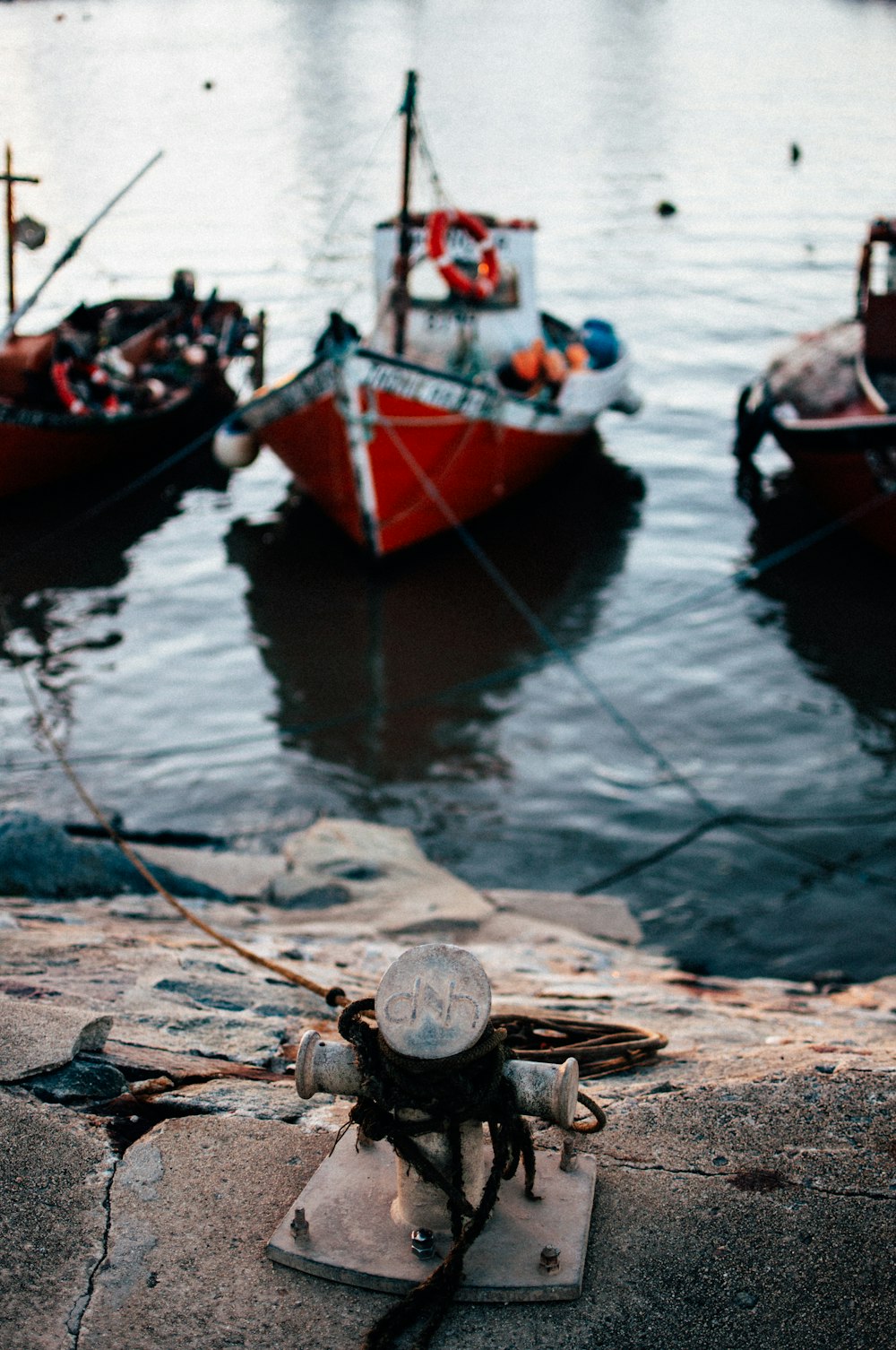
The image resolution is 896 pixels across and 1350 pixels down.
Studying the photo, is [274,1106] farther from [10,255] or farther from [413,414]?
[10,255]

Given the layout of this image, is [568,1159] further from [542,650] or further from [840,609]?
[840,609]

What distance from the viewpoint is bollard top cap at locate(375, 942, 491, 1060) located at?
117 inches

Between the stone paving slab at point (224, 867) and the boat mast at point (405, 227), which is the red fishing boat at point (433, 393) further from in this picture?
the stone paving slab at point (224, 867)

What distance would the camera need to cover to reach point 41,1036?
383cm

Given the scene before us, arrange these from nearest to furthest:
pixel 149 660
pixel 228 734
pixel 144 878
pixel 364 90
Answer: pixel 144 878, pixel 228 734, pixel 149 660, pixel 364 90

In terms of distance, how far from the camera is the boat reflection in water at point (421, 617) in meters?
11.6

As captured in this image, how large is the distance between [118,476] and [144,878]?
11609 mm

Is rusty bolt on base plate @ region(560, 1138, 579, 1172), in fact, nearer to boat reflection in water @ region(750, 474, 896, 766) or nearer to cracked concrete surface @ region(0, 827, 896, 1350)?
cracked concrete surface @ region(0, 827, 896, 1350)

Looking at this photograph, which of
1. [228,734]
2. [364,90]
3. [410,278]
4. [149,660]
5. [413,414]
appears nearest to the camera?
[228,734]

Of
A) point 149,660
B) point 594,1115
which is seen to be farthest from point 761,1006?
point 149,660

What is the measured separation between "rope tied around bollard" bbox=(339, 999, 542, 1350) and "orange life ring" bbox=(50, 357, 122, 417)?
48.8 ft

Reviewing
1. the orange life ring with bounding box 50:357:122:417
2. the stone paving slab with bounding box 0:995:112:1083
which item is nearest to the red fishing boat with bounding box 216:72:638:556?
the orange life ring with bounding box 50:357:122:417

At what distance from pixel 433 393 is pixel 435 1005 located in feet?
38.6

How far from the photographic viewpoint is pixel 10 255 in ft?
51.4
